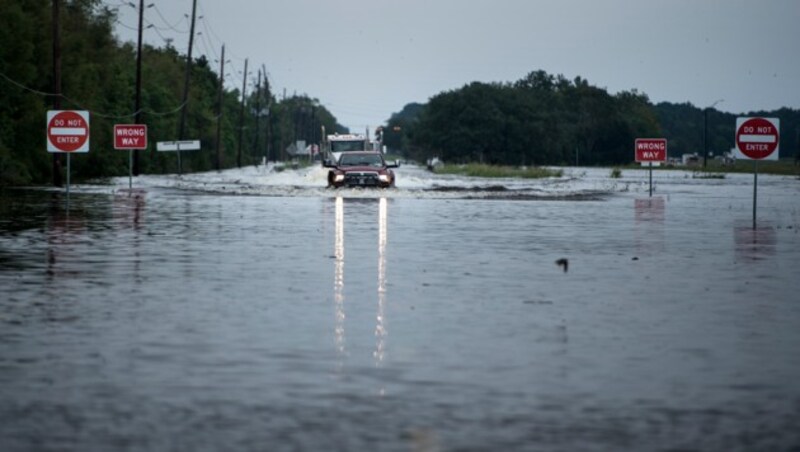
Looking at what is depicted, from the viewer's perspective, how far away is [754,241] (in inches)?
1020

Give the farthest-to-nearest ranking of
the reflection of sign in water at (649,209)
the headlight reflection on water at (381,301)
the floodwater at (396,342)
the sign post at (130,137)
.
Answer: the sign post at (130,137) → the reflection of sign in water at (649,209) → the headlight reflection on water at (381,301) → the floodwater at (396,342)

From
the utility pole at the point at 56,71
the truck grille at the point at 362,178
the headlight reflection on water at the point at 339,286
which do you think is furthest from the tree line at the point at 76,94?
the headlight reflection on water at the point at 339,286

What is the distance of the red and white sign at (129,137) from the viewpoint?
5328cm

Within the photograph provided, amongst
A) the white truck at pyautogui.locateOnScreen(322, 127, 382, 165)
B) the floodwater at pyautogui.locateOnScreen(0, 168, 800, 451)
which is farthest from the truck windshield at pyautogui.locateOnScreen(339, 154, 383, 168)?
the floodwater at pyautogui.locateOnScreen(0, 168, 800, 451)

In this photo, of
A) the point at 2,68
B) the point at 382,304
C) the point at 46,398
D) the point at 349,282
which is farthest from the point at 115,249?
the point at 2,68

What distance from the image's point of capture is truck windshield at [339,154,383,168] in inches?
2202

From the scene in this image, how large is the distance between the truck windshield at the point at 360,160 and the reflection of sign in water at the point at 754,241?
25.7 metres

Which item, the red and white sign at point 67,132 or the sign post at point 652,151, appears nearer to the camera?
the red and white sign at point 67,132

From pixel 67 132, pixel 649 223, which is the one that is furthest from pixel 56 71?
pixel 649 223

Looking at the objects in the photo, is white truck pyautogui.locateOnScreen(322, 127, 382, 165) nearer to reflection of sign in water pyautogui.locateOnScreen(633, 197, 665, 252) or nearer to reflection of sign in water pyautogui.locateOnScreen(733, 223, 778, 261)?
reflection of sign in water pyautogui.locateOnScreen(633, 197, 665, 252)

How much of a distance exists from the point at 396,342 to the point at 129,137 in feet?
141

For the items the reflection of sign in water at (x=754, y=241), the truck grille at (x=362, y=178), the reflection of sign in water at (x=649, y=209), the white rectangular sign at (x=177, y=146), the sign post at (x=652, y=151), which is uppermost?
the white rectangular sign at (x=177, y=146)

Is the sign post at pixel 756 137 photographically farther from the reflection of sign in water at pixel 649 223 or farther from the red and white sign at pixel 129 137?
the red and white sign at pixel 129 137

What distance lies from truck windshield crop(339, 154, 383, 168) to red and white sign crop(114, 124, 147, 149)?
7632 mm
